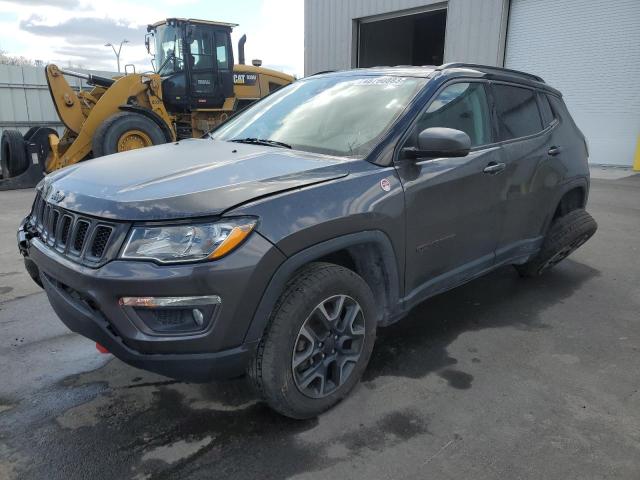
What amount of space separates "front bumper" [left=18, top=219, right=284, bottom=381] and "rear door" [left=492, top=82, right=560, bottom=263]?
2.13 metres

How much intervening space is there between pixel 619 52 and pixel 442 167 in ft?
39.0

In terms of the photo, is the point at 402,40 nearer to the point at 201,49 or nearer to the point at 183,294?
the point at 201,49

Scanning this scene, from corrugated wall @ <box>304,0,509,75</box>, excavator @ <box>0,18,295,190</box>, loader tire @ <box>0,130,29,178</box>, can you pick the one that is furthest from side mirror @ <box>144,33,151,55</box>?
corrugated wall @ <box>304,0,509,75</box>

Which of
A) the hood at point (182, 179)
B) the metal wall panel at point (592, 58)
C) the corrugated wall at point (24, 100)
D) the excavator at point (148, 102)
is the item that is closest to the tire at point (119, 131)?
the excavator at point (148, 102)

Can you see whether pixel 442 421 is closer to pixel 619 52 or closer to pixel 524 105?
pixel 524 105

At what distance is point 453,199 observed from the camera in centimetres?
309

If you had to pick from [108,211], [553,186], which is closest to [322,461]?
[108,211]

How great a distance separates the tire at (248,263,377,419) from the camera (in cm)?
230

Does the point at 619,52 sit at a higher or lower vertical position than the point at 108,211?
higher

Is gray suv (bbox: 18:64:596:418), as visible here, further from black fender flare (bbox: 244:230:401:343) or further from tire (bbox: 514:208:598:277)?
tire (bbox: 514:208:598:277)

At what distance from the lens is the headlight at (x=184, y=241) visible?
208 cm

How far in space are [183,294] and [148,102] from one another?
9515 millimetres

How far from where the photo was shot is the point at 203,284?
204 centimetres

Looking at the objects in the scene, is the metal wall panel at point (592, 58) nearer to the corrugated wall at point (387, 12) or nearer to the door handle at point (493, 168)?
the corrugated wall at point (387, 12)
